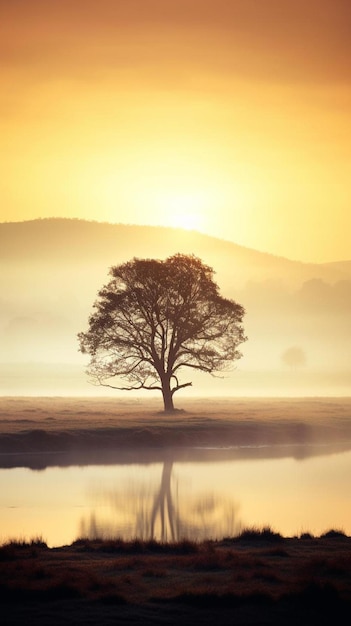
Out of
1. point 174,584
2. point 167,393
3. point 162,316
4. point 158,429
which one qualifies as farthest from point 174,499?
point 162,316

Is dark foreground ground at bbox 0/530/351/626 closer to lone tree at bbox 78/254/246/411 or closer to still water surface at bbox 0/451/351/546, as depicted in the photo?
still water surface at bbox 0/451/351/546

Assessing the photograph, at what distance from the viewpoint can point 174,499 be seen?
5597 centimetres

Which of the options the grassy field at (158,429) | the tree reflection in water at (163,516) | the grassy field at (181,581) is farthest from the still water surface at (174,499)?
the grassy field at (158,429)

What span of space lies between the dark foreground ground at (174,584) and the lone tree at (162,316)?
188 ft

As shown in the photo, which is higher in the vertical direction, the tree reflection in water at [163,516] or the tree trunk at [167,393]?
the tree trunk at [167,393]

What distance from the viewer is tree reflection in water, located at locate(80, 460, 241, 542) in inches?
1718

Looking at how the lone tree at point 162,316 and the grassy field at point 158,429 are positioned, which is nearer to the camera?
the grassy field at point 158,429

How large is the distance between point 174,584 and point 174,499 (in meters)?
26.6

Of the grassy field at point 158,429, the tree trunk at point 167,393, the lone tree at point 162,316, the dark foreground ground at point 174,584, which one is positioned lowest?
the dark foreground ground at point 174,584

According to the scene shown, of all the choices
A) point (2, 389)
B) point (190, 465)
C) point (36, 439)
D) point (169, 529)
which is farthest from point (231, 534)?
point (2, 389)

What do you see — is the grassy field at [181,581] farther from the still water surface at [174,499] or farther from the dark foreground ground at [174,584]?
the still water surface at [174,499]

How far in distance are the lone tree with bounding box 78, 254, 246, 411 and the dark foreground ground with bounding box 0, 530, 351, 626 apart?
5744cm

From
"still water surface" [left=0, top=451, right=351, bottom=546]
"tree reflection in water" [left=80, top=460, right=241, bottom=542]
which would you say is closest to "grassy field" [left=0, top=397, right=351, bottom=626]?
"still water surface" [left=0, top=451, right=351, bottom=546]

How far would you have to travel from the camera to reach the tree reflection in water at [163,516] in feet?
143
